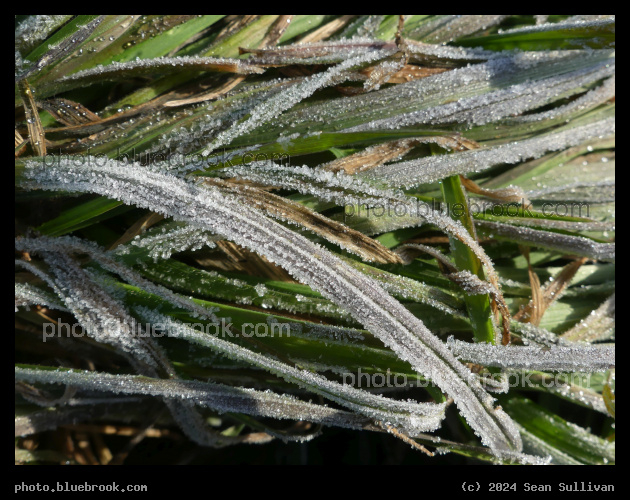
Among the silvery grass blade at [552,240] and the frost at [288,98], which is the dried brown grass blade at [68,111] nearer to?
the frost at [288,98]

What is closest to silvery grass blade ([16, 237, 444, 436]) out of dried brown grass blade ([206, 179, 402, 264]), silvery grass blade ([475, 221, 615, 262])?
dried brown grass blade ([206, 179, 402, 264])

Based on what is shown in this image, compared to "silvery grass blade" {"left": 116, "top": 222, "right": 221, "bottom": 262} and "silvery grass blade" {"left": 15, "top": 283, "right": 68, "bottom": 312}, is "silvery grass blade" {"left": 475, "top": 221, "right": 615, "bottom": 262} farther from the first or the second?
"silvery grass blade" {"left": 15, "top": 283, "right": 68, "bottom": 312}

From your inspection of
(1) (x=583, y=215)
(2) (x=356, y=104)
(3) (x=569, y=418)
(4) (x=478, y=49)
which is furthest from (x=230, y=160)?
(3) (x=569, y=418)

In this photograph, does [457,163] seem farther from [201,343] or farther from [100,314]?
Result: [100,314]

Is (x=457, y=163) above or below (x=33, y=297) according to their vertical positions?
above

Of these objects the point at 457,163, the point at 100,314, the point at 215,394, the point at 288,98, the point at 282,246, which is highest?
the point at 288,98

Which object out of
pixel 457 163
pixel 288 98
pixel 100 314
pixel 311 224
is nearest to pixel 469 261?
pixel 457 163

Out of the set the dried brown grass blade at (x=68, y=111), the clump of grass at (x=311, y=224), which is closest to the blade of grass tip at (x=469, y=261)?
the clump of grass at (x=311, y=224)
